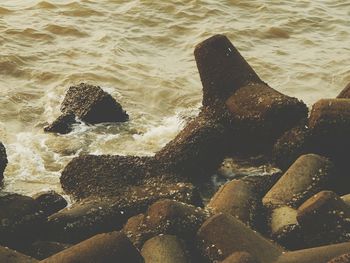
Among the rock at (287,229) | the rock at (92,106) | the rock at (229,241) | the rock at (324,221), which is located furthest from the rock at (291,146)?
the rock at (92,106)

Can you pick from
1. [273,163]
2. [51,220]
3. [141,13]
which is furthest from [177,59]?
[51,220]

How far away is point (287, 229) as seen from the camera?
4535mm

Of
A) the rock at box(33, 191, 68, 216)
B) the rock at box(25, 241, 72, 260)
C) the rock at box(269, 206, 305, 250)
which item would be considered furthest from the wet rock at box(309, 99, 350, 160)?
the rock at box(25, 241, 72, 260)

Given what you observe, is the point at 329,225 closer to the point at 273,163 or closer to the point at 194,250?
the point at 194,250

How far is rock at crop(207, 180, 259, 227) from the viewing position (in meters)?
4.69

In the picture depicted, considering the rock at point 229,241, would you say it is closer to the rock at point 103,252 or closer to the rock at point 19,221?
the rock at point 103,252

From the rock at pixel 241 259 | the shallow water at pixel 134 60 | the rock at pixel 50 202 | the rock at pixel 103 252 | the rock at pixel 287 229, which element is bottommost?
the shallow water at pixel 134 60

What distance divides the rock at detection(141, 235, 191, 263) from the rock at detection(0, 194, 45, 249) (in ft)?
3.08

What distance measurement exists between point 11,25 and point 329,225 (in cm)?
927

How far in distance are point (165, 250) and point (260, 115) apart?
2.63 meters

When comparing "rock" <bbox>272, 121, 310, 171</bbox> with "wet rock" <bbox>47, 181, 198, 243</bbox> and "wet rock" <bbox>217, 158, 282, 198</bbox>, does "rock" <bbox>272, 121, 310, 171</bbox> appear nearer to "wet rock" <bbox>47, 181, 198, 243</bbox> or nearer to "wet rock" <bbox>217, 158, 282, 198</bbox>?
"wet rock" <bbox>217, 158, 282, 198</bbox>

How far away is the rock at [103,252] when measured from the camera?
3.69m

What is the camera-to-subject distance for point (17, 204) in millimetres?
4699

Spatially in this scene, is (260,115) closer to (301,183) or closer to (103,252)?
(301,183)
